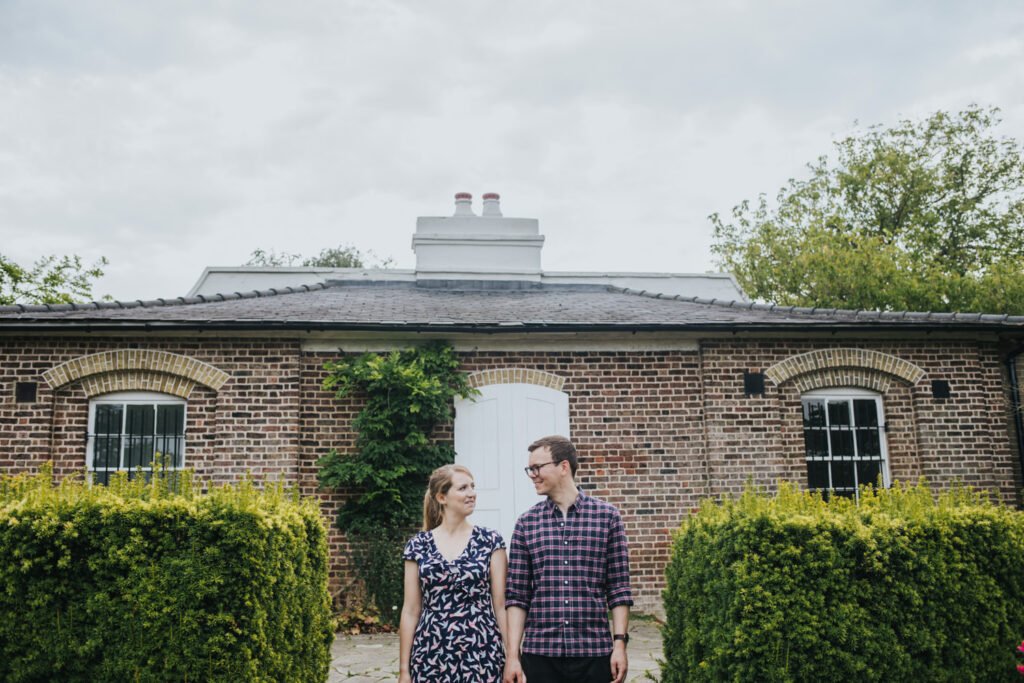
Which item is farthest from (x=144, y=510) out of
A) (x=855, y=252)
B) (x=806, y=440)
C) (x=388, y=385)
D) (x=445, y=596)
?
(x=855, y=252)

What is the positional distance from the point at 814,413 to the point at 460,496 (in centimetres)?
784

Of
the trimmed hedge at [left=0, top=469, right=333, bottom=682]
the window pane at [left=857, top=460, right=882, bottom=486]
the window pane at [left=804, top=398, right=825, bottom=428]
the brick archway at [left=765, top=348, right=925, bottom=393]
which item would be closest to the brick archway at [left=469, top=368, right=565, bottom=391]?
the brick archway at [left=765, top=348, right=925, bottom=393]

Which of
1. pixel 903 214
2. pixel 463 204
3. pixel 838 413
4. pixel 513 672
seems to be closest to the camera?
pixel 513 672

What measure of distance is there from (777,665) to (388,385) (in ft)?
20.5

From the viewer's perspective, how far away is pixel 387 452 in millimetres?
9781

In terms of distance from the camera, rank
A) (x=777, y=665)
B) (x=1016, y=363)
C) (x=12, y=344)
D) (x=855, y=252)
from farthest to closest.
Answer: (x=855, y=252) < (x=1016, y=363) < (x=12, y=344) < (x=777, y=665)

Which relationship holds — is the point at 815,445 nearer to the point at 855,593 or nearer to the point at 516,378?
the point at 516,378

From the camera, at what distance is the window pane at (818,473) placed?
10.7 meters

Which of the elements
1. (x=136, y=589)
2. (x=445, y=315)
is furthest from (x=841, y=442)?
(x=136, y=589)

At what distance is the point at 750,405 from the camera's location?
10.5 metres

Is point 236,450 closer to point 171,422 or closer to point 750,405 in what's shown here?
point 171,422

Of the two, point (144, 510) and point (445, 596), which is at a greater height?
point (144, 510)

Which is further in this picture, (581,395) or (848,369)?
(848,369)

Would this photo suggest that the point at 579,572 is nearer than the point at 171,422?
Yes
